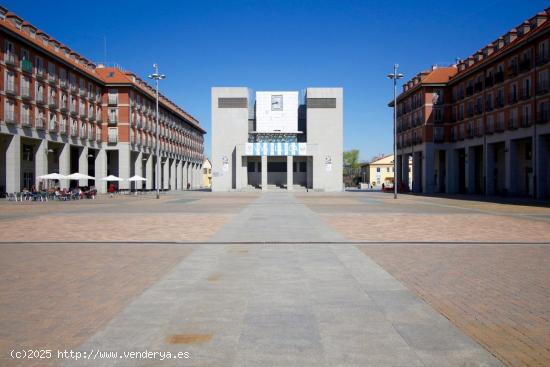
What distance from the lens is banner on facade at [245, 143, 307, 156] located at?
230 ft

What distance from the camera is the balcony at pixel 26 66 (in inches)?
1714

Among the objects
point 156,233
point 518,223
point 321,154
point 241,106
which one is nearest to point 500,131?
point 321,154

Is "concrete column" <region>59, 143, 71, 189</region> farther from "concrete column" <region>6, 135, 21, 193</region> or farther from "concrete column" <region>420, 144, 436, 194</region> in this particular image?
"concrete column" <region>420, 144, 436, 194</region>

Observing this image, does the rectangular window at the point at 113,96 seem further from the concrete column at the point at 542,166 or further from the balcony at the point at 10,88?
the concrete column at the point at 542,166

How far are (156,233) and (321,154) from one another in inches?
2348

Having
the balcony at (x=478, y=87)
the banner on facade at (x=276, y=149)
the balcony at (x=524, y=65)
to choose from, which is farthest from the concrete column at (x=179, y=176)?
the balcony at (x=524, y=65)

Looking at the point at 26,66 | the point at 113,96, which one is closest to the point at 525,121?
the point at 26,66

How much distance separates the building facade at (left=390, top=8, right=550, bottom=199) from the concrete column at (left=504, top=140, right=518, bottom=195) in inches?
3.8

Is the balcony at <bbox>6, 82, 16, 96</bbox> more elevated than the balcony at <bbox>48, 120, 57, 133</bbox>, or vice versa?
the balcony at <bbox>6, 82, 16, 96</bbox>

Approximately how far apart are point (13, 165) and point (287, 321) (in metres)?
44.0

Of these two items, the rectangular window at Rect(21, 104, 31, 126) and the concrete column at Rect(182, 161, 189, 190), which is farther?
the concrete column at Rect(182, 161, 189, 190)

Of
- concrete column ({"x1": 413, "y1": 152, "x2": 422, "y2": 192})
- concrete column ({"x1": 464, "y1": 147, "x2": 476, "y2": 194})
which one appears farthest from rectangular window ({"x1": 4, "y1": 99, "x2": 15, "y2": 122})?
concrete column ({"x1": 413, "y1": 152, "x2": 422, "y2": 192})

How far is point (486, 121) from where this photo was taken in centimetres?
5203

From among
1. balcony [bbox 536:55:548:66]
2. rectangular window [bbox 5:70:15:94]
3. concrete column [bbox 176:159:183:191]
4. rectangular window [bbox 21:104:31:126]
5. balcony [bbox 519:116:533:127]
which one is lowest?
concrete column [bbox 176:159:183:191]
